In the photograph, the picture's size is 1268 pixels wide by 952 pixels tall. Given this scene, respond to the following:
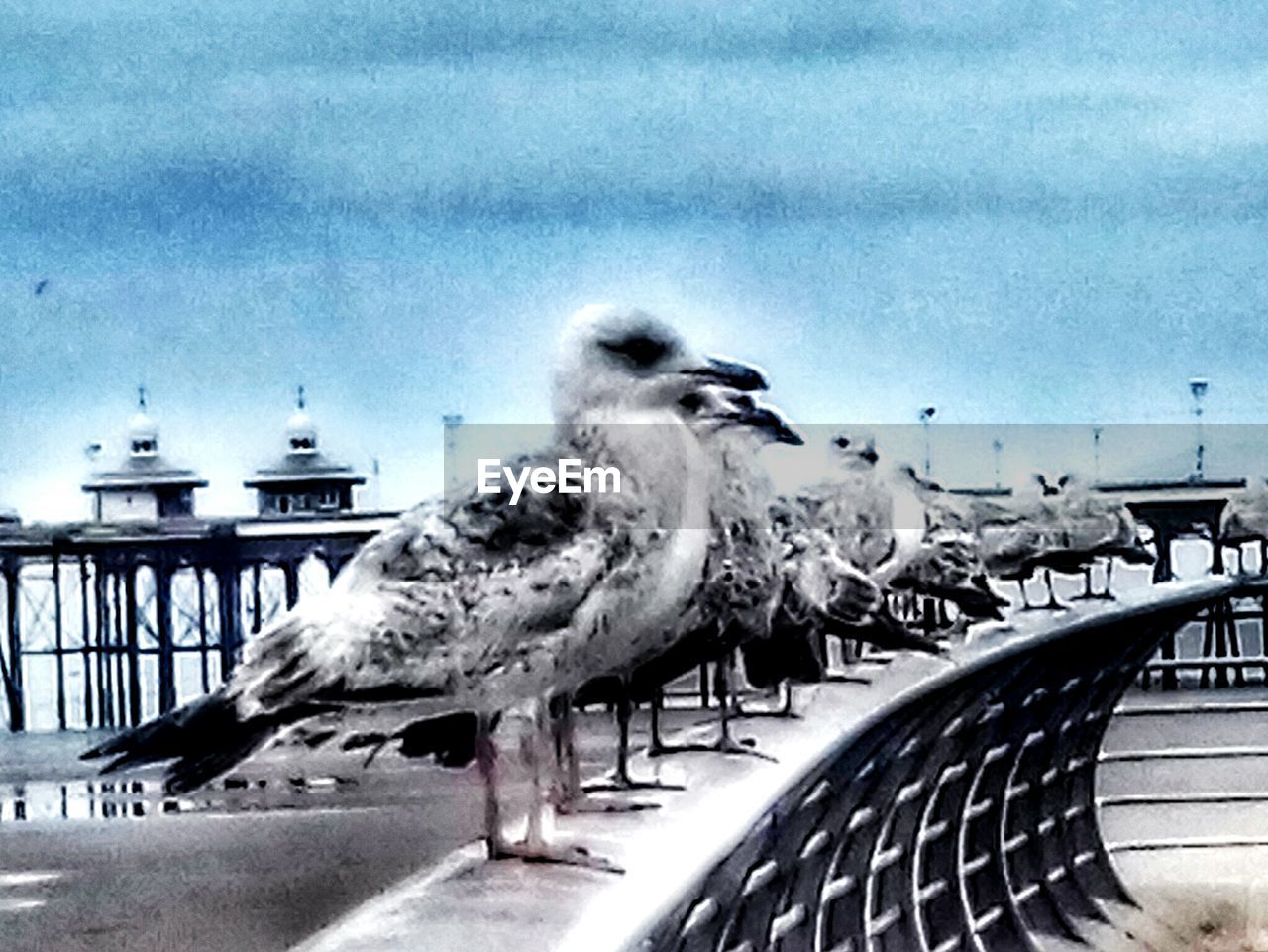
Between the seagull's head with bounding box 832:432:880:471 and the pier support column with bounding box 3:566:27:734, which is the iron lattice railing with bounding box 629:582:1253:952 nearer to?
the seagull's head with bounding box 832:432:880:471

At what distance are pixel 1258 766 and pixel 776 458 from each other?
1.02 m

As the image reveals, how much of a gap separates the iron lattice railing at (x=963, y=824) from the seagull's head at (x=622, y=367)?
0.40m

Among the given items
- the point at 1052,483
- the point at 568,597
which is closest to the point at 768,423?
the point at 568,597

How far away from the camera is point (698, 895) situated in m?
1.95

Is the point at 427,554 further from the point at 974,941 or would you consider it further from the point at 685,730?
the point at 974,941

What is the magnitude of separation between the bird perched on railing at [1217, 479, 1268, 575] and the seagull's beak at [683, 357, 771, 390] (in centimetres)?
81

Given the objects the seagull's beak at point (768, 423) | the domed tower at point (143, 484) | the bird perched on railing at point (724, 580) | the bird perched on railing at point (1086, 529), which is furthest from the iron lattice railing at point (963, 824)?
the domed tower at point (143, 484)

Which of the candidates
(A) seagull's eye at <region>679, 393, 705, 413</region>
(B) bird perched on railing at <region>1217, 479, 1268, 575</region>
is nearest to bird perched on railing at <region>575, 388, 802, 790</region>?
(A) seagull's eye at <region>679, 393, 705, 413</region>

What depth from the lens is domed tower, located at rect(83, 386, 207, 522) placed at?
214 cm

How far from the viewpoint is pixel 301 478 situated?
2.26 meters

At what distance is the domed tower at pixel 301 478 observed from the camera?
7.16 ft

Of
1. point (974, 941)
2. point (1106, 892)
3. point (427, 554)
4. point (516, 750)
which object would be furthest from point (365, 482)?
point (1106, 892)

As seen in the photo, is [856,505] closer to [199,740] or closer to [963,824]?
[963,824]

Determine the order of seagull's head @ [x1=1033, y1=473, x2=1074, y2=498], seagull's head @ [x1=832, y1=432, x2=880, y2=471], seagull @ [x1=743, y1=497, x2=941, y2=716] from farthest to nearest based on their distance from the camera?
seagull's head @ [x1=1033, y1=473, x2=1074, y2=498] → seagull @ [x1=743, y1=497, x2=941, y2=716] → seagull's head @ [x1=832, y1=432, x2=880, y2=471]
